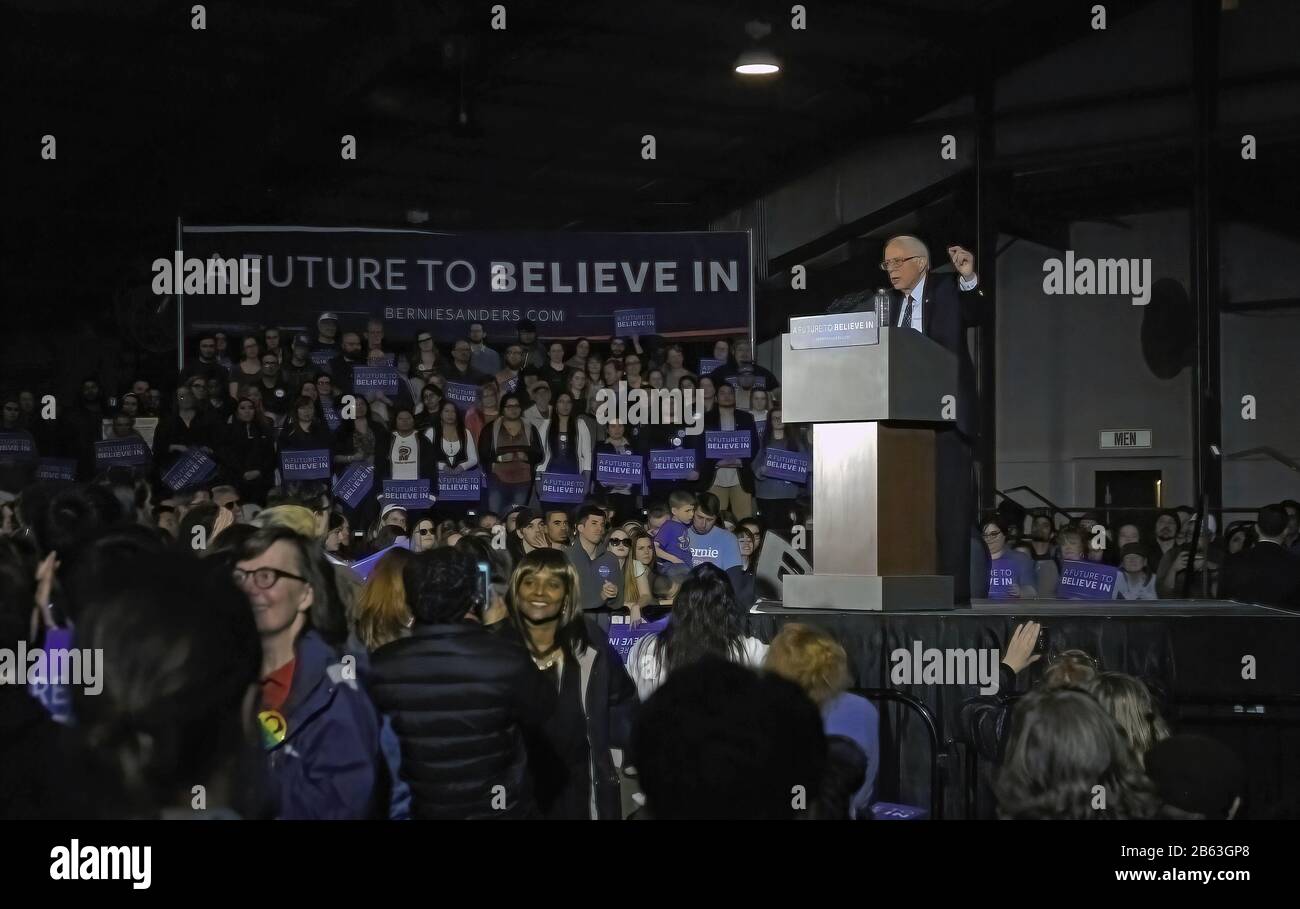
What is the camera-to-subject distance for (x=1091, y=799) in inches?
108

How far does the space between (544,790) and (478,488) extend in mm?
2279

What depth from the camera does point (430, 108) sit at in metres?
6.09

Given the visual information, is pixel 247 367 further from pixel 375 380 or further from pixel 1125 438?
pixel 1125 438

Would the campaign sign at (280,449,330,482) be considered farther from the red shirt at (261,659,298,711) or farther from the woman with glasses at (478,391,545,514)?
the red shirt at (261,659,298,711)

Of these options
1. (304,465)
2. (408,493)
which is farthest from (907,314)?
(304,465)

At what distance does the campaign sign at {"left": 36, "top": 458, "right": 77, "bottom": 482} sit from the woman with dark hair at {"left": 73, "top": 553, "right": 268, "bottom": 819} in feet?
8.13

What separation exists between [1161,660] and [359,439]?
3.25m

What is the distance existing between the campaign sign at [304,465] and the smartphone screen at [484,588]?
5.43ft

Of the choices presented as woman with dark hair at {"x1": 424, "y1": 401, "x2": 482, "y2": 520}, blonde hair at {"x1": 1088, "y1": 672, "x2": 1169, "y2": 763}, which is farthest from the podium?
woman with dark hair at {"x1": 424, "y1": 401, "x2": 482, "y2": 520}

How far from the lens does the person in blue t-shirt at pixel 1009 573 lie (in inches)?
217

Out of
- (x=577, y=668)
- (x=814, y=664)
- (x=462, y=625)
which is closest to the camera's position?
(x=462, y=625)

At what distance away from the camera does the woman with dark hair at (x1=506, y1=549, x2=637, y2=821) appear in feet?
12.6

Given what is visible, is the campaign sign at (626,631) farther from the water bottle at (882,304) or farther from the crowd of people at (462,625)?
the water bottle at (882,304)

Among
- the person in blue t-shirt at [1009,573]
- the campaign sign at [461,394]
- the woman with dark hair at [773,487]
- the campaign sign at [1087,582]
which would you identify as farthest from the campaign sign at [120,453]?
the campaign sign at [1087,582]
